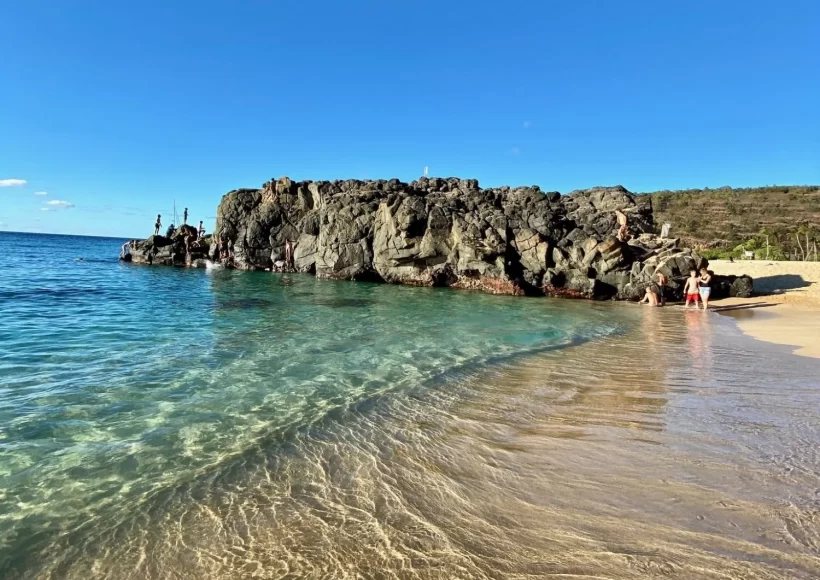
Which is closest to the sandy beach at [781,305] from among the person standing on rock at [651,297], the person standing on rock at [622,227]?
the person standing on rock at [651,297]

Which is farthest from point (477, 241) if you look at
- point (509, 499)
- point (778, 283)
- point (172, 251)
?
point (172, 251)

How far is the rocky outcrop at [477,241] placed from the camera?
27906 mm

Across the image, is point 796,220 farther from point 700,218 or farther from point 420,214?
point 420,214

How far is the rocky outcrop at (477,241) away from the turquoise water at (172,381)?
1095cm

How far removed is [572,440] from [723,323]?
1512 centimetres

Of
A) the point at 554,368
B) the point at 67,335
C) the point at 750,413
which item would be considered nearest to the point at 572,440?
the point at 750,413

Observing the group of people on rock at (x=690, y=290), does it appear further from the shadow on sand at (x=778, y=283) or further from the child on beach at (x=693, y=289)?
the shadow on sand at (x=778, y=283)

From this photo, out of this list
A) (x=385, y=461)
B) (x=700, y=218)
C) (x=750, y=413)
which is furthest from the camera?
(x=700, y=218)

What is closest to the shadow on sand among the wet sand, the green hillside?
the wet sand

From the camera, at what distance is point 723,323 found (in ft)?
55.7

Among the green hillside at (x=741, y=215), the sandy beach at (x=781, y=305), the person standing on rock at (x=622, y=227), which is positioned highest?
the green hillside at (x=741, y=215)

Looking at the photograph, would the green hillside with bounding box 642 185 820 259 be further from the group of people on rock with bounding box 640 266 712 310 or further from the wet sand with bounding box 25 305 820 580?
the wet sand with bounding box 25 305 820 580

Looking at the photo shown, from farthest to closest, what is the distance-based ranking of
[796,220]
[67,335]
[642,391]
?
1. [796,220]
2. [67,335]
3. [642,391]

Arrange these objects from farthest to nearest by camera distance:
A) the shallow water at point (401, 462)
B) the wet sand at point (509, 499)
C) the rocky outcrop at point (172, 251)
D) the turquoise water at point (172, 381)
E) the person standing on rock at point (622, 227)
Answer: the rocky outcrop at point (172, 251)
the person standing on rock at point (622, 227)
the turquoise water at point (172, 381)
the shallow water at point (401, 462)
the wet sand at point (509, 499)
